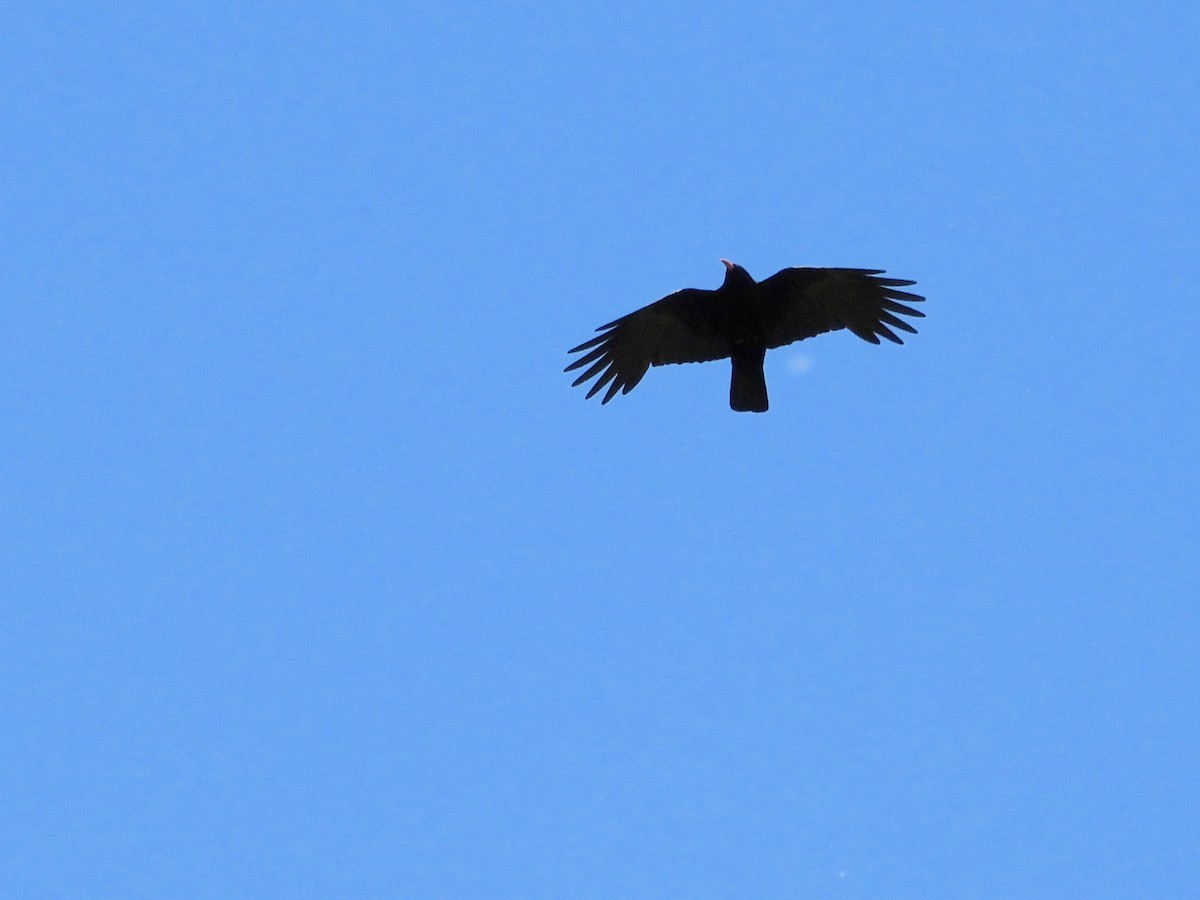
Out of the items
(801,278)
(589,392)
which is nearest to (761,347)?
(801,278)

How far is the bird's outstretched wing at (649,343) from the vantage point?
1369 cm

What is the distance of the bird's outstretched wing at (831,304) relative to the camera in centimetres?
1310

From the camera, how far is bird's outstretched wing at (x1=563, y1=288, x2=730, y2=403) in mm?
13688

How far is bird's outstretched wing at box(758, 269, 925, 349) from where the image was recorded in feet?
43.0

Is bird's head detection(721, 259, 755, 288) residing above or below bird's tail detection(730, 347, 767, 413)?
above

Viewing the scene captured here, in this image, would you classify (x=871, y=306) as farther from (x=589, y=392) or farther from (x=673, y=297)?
(x=589, y=392)

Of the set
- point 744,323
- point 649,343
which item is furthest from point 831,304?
point 649,343

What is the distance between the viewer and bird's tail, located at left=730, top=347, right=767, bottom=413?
13445 millimetres

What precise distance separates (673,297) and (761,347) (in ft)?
3.00

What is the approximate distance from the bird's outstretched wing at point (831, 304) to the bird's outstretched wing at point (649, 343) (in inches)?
21.8

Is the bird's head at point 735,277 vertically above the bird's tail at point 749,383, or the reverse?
the bird's head at point 735,277

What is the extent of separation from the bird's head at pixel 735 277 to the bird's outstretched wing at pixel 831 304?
16 cm

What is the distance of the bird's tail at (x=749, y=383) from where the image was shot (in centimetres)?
1345

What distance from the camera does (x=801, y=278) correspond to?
43.6 feet
